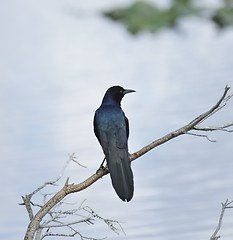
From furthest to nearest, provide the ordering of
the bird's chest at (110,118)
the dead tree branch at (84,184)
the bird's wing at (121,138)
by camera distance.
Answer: the bird's chest at (110,118)
the bird's wing at (121,138)
the dead tree branch at (84,184)

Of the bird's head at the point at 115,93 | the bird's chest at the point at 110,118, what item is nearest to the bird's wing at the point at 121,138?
the bird's chest at the point at 110,118

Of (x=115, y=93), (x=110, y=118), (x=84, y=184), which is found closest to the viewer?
(x=84, y=184)

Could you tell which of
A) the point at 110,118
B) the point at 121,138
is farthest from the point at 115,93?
the point at 121,138

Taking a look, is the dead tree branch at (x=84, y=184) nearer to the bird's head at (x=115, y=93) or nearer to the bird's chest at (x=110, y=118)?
the bird's chest at (x=110, y=118)

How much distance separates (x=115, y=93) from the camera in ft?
19.7

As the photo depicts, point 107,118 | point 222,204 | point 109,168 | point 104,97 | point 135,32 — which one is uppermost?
point 104,97

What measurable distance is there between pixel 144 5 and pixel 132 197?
3.73 m

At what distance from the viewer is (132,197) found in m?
4.66

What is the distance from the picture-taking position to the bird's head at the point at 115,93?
19.4ft

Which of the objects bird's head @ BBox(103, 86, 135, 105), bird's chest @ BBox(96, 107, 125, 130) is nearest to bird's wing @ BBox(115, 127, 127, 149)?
bird's chest @ BBox(96, 107, 125, 130)

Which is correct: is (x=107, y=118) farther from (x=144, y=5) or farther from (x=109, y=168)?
(x=144, y=5)

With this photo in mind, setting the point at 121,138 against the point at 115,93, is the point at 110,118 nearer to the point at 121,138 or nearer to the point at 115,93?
the point at 121,138

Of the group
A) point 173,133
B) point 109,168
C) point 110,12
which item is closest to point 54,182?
point 109,168

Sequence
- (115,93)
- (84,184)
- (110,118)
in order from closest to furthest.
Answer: (84,184) → (110,118) → (115,93)
